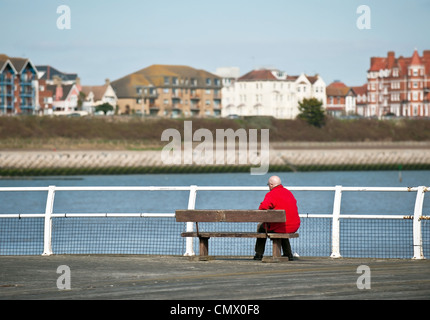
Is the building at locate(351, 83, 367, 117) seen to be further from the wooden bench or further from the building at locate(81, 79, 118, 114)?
the wooden bench

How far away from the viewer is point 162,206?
5278 cm

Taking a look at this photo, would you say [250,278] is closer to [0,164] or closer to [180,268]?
[180,268]

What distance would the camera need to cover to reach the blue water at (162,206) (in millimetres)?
26016

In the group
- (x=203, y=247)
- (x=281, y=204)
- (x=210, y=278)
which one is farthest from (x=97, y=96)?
(x=210, y=278)

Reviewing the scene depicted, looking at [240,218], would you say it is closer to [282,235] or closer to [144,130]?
[282,235]

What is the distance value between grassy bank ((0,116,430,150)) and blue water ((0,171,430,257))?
59.0 feet

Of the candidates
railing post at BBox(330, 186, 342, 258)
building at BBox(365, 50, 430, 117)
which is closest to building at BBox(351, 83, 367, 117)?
building at BBox(365, 50, 430, 117)

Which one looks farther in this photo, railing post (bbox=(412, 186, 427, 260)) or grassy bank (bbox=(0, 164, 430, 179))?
grassy bank (bbox=(0, 164, 430, 179))

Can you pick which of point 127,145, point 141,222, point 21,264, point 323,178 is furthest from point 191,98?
point 21,264

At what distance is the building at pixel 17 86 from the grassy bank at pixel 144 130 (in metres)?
19.3

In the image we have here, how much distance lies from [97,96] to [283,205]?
464 ft

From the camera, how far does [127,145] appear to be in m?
103

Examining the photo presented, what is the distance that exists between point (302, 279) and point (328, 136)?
4463 inches

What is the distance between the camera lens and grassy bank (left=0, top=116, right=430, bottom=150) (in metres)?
101
